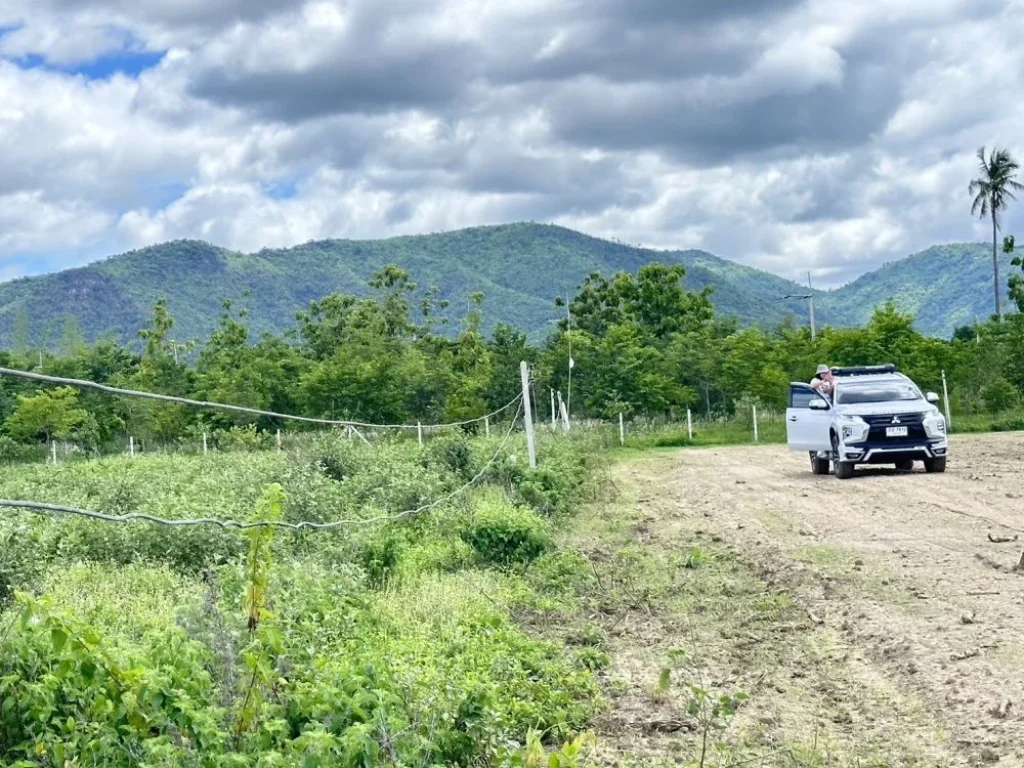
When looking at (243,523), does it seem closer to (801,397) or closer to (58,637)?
(58,637)

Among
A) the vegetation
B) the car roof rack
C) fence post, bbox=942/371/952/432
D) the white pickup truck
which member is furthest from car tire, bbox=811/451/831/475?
the vegetation

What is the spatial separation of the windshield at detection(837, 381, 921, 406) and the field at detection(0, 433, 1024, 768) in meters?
4.68

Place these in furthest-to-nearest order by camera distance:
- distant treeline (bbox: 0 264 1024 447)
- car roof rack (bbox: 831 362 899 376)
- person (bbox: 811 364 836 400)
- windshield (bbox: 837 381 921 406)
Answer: distant treeline (bbox: 0 264 1024 447), car roof rack (bbox: 831 362 899 376), person (bbox: 811 364 836 400), windshield (bbox: 837 381 921 406)

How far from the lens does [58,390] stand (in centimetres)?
5466

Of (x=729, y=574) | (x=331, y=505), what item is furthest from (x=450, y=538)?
(x=729, y=574)

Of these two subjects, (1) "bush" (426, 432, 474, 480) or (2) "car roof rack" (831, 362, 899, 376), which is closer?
(1) "bush" (426, 432, 474, 480)

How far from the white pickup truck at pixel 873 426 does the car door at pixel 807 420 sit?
0.06ft

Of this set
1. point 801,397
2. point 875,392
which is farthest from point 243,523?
point 801,397

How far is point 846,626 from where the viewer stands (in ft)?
29.7

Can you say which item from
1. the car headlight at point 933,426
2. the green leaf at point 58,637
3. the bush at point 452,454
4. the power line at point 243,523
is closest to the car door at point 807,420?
the car headlight at point 933,426

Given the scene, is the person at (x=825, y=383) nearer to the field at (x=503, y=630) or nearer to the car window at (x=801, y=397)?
the car window at (x=801, y=397)

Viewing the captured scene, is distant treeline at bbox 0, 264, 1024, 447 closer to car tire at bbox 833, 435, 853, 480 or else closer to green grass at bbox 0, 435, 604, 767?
car tire at bbox 833, 435, 853, 480

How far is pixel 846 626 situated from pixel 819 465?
46.2 feet

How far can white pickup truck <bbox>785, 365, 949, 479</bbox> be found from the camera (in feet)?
68.0
